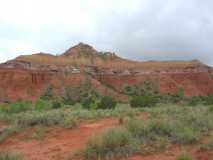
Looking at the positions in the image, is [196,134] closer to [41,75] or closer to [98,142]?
[98,142]

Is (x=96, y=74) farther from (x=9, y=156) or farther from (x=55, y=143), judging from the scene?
(x=9, y=156)

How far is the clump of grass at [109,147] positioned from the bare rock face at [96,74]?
155 ft

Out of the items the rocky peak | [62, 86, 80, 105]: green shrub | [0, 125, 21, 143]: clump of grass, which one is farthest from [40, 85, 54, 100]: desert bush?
[0, 125, 21, 143]: clump of grass

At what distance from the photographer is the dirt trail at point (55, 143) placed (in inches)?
404

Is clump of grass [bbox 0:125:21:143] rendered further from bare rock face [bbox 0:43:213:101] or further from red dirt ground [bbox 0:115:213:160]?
bare rock face [bbox 0:43:213:101]

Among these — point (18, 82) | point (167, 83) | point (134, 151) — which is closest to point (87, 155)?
point (134, 151)

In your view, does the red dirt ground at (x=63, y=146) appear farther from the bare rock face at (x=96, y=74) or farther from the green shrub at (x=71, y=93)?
the bare rock face at (x=96, y=74)

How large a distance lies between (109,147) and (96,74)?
2342 inches

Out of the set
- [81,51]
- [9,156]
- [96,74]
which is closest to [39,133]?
[9,156]

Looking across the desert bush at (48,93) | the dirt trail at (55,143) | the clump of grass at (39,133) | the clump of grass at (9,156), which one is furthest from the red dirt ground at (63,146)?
the desert bush at (48,93)

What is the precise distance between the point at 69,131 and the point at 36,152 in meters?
2.77

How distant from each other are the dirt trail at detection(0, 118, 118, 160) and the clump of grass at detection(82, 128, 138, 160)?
0.72 meters

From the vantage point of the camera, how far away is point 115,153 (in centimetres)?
928

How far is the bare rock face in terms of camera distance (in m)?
60.8
